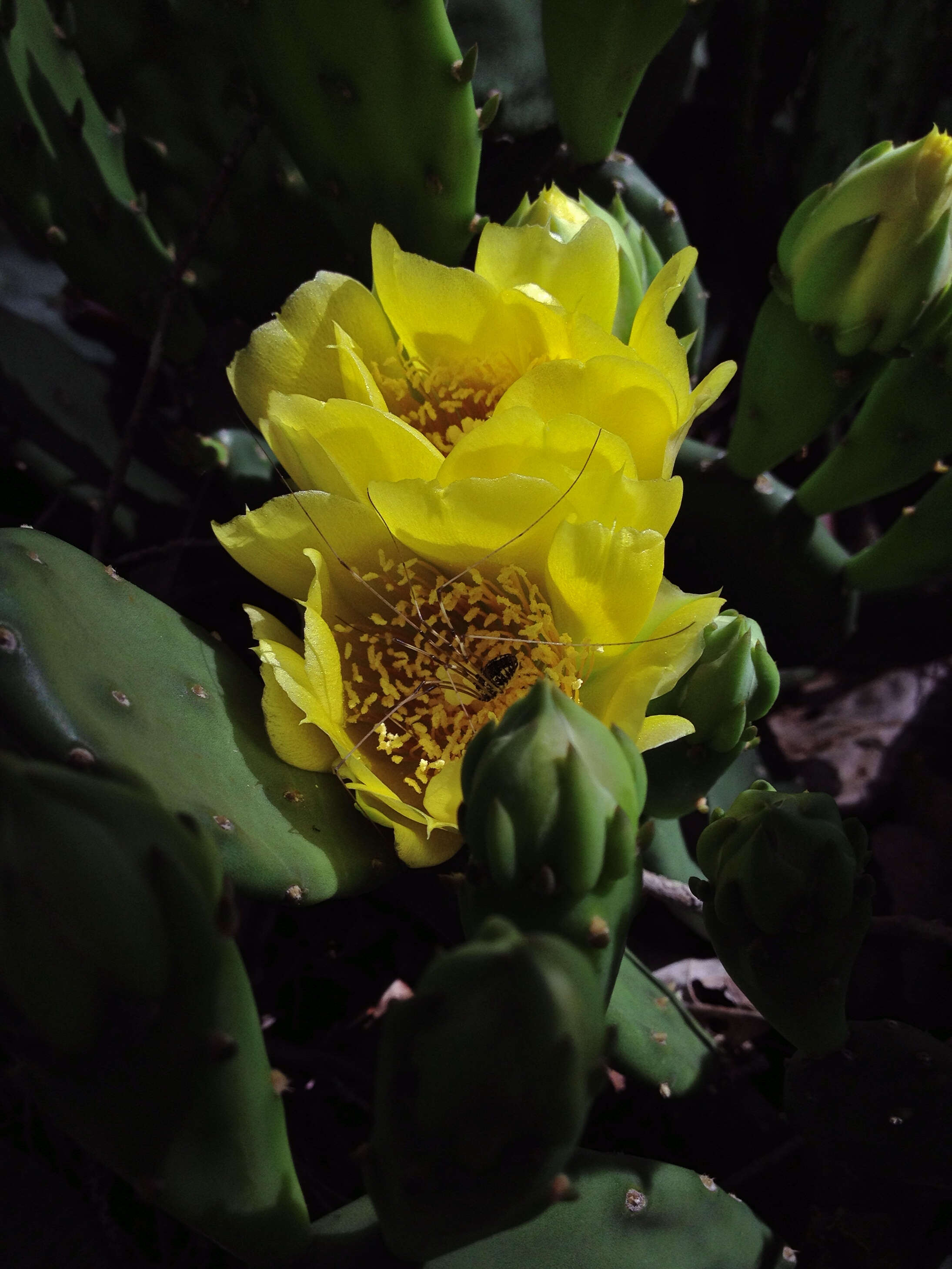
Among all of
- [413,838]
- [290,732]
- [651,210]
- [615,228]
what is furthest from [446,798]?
[651,210]

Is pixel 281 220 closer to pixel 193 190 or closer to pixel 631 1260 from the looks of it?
pixel 193 190

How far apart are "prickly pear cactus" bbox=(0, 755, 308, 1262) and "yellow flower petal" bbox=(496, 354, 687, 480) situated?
0.38m

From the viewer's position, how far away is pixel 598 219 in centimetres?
Answer: 80

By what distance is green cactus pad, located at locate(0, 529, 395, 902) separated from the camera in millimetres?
618

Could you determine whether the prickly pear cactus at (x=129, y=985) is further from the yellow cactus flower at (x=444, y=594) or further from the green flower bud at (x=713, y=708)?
the green flower bud at (x=713, y=708)

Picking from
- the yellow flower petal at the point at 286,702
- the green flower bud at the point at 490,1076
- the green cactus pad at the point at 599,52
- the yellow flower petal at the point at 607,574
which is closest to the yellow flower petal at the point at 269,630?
the yellow flower petal at the point at 286,702

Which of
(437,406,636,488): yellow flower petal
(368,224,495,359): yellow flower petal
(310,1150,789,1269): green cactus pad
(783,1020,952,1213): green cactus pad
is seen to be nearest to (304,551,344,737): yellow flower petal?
(437,406,636,488): yellow flower petal

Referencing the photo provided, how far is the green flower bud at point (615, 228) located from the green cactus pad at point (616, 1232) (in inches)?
26.3

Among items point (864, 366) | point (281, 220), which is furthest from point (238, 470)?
point (864, 366)

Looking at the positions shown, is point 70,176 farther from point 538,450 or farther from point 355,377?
point 538,450

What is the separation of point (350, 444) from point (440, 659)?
0.18m

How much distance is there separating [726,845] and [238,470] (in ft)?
2.14

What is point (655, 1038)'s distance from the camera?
2.73 ft

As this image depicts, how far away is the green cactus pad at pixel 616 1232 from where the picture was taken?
66 centimetres
